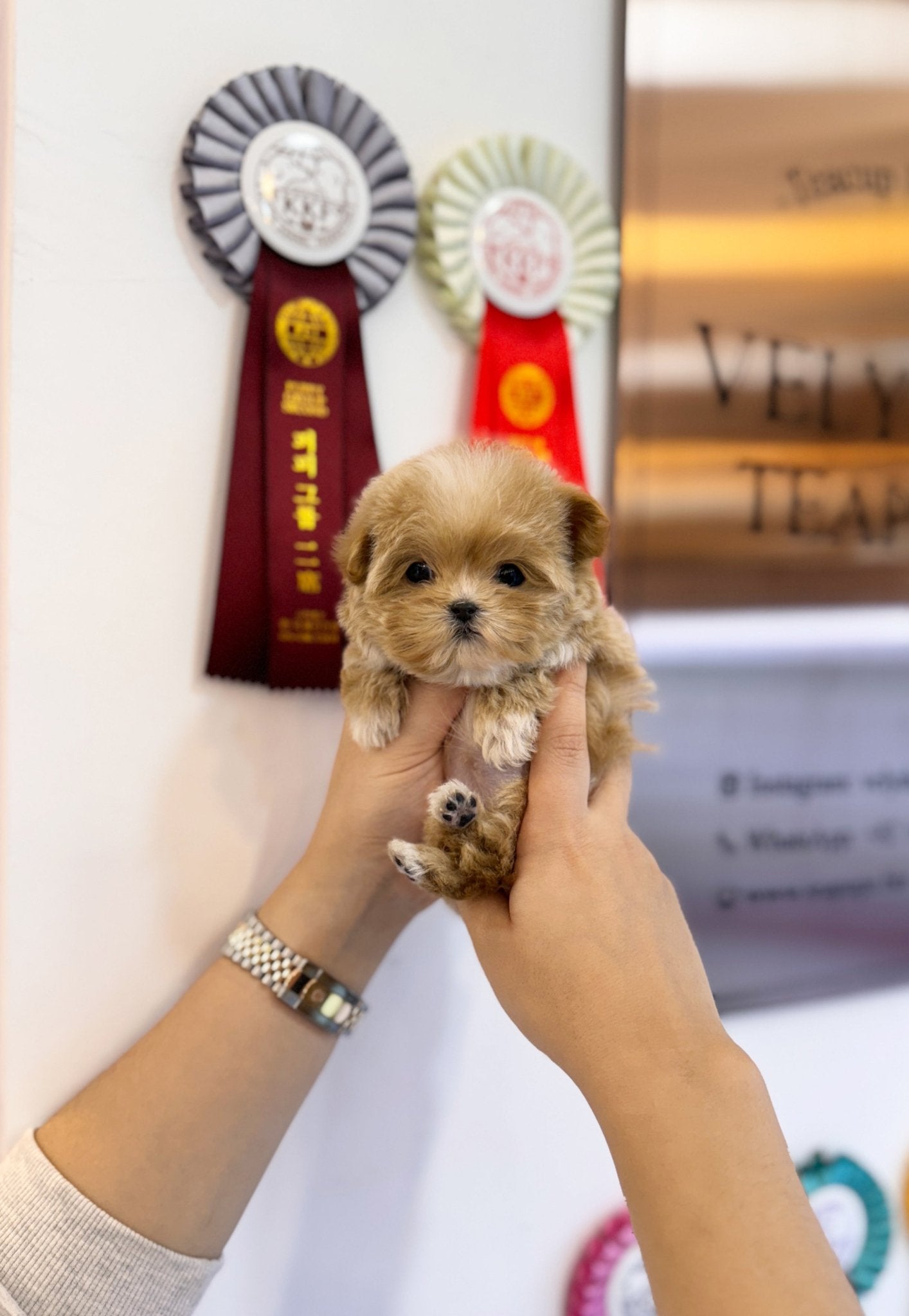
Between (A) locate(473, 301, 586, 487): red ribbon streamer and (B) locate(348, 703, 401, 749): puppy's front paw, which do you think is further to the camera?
(A) locate(473, 301, 586, 487): red ribbon streamer

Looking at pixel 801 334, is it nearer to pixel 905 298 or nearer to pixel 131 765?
pixel 905 298

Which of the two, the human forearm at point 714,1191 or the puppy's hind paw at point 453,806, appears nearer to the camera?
the human forearm at point 714,1191

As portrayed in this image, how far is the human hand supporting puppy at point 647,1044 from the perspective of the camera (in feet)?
2.03

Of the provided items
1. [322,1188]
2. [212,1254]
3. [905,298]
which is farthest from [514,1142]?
[905,298]

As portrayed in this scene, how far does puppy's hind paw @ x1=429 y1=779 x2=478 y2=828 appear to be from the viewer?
79 cm

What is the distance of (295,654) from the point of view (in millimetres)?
1039

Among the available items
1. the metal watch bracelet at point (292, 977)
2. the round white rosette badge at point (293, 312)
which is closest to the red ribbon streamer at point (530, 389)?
the round white rosette badge at point (293, 312)

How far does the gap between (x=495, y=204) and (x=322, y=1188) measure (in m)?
1.29

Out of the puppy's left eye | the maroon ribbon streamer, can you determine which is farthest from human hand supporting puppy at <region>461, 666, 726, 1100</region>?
the maroon ribbon streamer

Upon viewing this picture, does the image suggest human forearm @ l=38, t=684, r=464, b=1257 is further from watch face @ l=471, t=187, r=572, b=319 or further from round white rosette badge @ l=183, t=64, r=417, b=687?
watch face @ l=471, t=187, r=572, b=319

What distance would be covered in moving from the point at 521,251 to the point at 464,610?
63 cm

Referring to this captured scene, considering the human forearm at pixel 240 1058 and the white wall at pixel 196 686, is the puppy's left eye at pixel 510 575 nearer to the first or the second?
the human forearm at pixel 240 1058

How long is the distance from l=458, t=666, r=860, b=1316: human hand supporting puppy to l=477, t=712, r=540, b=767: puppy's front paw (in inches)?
0.6

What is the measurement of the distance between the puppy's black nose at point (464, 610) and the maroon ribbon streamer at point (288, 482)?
1.15 ft
